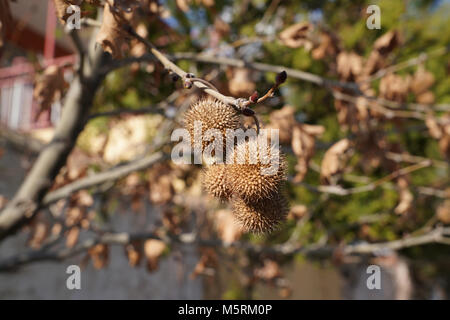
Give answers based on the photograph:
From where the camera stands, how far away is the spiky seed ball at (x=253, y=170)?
3.99 ft

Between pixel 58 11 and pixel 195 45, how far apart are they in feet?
12.3

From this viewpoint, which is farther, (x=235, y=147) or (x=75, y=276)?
(x=75, y=276)

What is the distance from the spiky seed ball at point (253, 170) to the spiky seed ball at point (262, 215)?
0.08 m

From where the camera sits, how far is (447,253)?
8.36m

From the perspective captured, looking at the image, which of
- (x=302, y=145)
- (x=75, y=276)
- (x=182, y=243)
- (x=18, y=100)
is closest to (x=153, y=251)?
(x=182, y=243)

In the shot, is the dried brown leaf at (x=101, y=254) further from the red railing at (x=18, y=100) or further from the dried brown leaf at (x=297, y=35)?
the red railing at (x=18, y=100)

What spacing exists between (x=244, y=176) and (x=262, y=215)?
18 centimetres

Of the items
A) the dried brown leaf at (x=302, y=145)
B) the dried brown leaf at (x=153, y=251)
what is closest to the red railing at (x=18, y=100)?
the dried brown leaf at (x=153, y=251)

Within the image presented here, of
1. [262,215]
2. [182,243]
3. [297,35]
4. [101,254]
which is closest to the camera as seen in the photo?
[262,215]

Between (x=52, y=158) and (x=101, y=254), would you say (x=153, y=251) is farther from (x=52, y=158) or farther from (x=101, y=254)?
(x=52, y=158)

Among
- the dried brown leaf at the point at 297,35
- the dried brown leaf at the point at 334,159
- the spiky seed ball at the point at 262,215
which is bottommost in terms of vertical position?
the spiky seed ball at the point at 262,215

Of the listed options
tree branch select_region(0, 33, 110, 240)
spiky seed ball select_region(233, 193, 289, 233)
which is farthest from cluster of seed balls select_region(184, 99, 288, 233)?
tree branch select_region(0, 33, 110, 240)

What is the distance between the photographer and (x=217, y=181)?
1.27 metres
